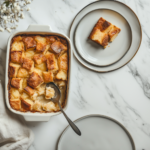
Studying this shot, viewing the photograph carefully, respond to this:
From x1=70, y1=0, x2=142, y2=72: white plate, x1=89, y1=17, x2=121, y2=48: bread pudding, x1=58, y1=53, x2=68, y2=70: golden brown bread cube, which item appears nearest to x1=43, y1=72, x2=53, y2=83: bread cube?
x1=58, y1=53, x2=68, y2=70: golden brown bread cube

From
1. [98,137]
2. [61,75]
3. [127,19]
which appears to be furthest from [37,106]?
[127,19]

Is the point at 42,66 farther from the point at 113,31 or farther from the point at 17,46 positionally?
the point at 113,31

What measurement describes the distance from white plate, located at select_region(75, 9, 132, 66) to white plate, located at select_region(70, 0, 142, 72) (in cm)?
3

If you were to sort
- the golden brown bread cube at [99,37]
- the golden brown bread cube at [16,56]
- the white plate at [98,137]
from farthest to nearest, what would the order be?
1. the white plate at [98,137]
2. the golden brown bread cube at [99,37]
3. the golden brown bread cube at [16,56]

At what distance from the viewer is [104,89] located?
1703mm

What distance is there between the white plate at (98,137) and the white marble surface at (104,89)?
6 centimetres

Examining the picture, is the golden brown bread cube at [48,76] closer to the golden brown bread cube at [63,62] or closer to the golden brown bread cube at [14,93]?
the golden brown bread cube at [63,62]

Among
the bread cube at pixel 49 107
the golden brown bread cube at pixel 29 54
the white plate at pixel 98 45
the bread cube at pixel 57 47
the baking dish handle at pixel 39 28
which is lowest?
the bread cube at pixel 49 107

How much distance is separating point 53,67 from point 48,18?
1.61 ft

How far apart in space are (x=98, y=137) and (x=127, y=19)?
44.3 inches

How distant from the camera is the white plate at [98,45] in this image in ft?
5.42

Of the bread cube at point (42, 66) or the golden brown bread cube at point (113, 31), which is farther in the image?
the golden brown bread cube at point (113, 31)

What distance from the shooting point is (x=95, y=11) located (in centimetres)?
164

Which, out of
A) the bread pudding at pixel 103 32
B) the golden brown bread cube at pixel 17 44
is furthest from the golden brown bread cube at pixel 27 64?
the bread pudding at pixel 103 32
